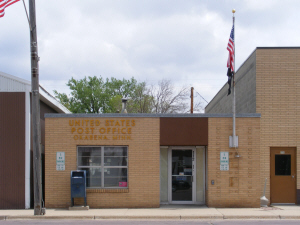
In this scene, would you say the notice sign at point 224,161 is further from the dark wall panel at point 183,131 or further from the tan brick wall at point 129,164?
Answer: the tan brick wall at point 129,164

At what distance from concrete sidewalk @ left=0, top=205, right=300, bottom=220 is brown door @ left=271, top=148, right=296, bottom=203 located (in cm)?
138

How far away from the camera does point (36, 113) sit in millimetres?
12352

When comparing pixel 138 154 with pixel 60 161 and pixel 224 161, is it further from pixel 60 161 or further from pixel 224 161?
pixel 224 161

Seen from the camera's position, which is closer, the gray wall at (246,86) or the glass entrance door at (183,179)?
the glass entrance door at (183,179)

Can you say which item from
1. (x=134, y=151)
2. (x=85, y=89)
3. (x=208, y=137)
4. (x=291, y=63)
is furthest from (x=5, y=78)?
(x=85, y=89)

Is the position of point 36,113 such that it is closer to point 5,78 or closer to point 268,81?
point 5,78

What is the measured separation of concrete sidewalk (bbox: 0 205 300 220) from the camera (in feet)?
39.6

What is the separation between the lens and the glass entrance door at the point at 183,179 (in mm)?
14500

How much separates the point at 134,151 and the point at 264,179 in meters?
5.26

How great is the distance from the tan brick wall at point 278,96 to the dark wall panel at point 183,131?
8.61 feet

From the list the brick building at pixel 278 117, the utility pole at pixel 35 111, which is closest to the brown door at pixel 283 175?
the brick building at pixel 278 117

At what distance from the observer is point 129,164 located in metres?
13.9

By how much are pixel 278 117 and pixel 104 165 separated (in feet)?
23.2

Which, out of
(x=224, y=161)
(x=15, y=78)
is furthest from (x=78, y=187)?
(x=224, y=161)
